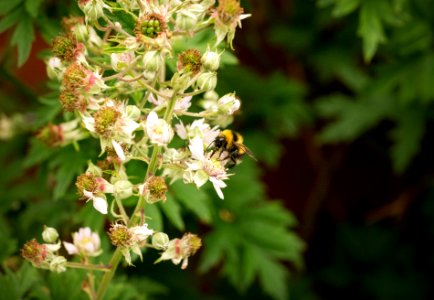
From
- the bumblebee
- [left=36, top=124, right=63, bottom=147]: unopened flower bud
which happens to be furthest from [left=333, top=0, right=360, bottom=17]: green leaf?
[left=36, top=124, right=63, bottom=147]: unopened flower bud

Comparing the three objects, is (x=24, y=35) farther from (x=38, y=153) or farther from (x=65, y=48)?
(x=65, y=48)

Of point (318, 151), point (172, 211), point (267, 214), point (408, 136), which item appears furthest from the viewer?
point (318, 151)

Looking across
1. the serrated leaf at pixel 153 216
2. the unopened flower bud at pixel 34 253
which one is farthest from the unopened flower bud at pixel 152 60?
the serrated leaf at pixel 153 216

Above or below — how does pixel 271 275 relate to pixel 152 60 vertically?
below

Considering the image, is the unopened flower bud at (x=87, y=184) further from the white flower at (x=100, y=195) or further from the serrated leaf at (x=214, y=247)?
the serrated leaf at (x=214, y=247)

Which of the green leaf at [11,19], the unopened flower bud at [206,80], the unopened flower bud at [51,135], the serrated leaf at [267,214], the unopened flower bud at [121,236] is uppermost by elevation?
the green leaf at [11,19]

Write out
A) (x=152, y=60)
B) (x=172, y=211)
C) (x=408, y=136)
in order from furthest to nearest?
(x=408, y=136) < (x=172, y=211) < (x=152, y=60)

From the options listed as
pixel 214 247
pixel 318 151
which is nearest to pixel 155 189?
pixel 214 247
